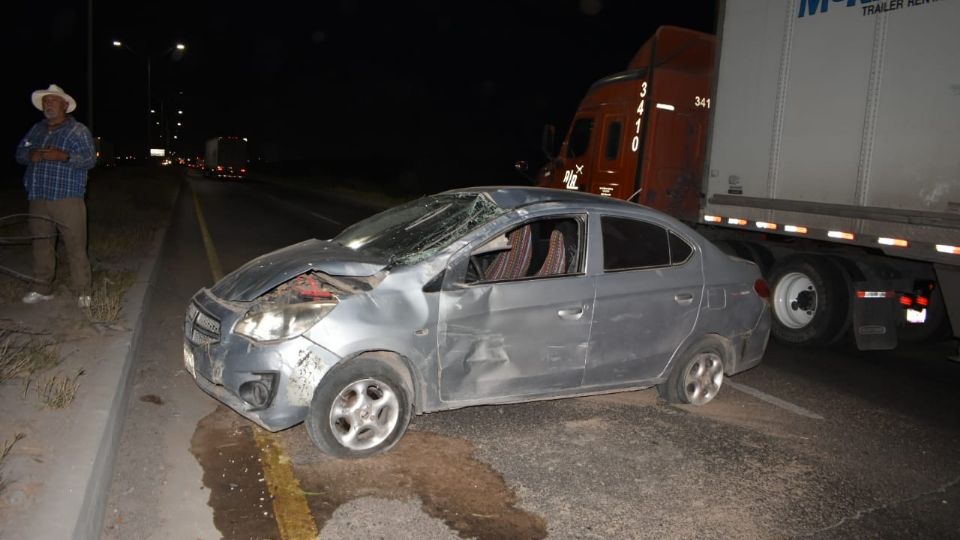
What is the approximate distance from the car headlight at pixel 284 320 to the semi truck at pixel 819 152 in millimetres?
5203

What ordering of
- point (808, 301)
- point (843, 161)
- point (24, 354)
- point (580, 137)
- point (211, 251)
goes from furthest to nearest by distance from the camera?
point (211, 251) < point (580, 137) < point (808, 301) < point (843, 161) < point (24, 354)

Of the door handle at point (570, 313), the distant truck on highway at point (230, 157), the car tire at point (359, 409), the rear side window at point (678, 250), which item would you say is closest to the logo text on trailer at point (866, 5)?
the rear side window at point (678, 250)

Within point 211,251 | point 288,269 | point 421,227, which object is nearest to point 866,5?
point 421,227

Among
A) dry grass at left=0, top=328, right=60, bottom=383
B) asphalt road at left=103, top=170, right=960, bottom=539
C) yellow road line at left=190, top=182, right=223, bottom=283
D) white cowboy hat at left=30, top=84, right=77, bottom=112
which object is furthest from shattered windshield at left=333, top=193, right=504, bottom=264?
yellow road line at left=190, top=182, right=223, bottom=283

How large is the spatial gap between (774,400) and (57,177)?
6781 millimetres

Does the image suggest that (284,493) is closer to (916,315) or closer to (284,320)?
(284,320)

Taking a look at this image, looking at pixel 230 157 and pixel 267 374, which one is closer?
pixel 267 374

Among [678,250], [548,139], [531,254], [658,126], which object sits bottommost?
[531,254]

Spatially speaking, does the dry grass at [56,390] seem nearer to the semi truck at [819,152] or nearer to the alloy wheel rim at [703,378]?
the alloy wheel rim at [703,378]

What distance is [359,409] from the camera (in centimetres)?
441

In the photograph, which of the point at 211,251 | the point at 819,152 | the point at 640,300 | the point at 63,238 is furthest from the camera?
the point at 211,251

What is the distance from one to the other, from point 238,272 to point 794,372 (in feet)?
17.0

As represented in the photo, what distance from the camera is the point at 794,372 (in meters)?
7.16

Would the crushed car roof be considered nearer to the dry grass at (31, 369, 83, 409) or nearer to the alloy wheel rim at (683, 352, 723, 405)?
the alloy wheel rim at (683, 352, 723, 405)
